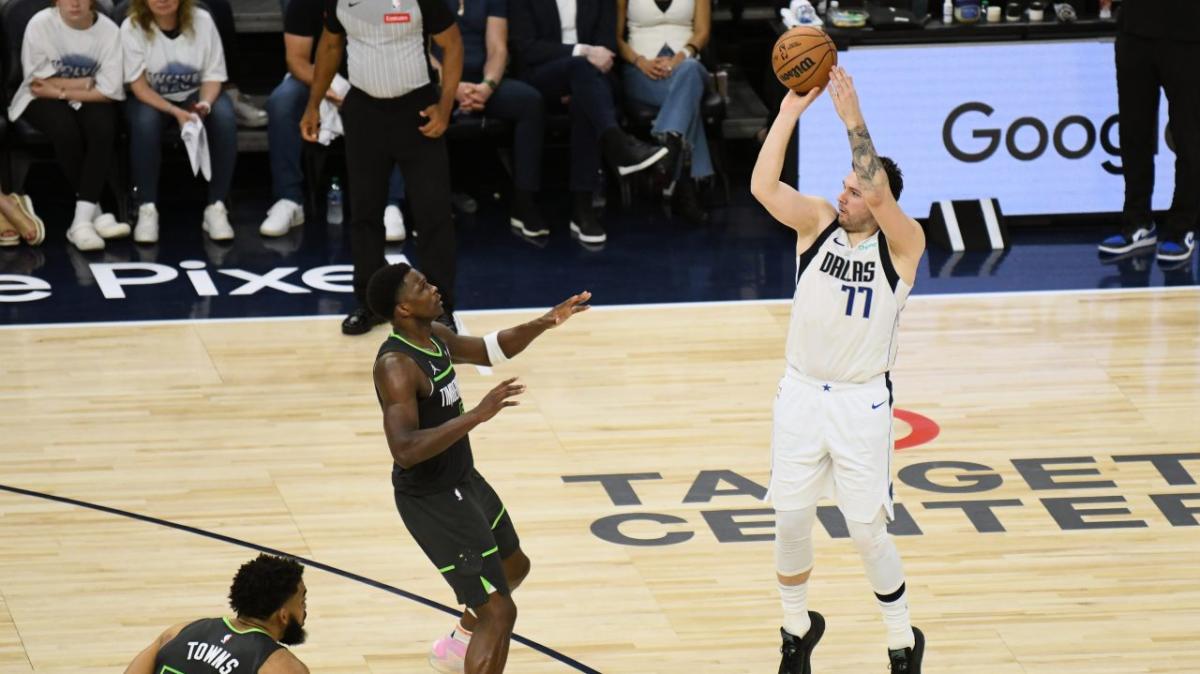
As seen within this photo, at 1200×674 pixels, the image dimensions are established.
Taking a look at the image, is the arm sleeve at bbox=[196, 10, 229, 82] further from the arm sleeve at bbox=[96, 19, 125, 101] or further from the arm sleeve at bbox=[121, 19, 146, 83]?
the arm sleeve at bbox=[96, 19, 125, 101]

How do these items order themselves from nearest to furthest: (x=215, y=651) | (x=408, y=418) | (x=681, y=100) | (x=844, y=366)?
1. (x=215, y=651)
2. (x=408, y=418)
3. (x=844, y=366)
4. (x=681, y=100)

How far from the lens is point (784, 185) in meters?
5.67

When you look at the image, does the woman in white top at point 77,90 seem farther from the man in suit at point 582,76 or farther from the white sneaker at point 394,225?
the man in suit at point 582,76

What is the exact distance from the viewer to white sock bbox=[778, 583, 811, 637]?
19.2ft

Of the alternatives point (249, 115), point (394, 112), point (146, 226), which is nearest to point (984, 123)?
point (394, 112)

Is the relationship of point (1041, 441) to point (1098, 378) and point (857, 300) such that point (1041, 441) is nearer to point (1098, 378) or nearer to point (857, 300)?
point (1098, 378)

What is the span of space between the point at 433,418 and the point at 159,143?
232 inches

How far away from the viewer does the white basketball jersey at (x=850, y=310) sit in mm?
5594

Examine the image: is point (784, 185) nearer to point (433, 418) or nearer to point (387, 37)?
point (433, 418)

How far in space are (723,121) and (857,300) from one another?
6.10 metres

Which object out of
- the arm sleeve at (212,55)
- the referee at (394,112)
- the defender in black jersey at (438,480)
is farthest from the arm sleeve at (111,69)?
the defender in black jersey at (438,480)

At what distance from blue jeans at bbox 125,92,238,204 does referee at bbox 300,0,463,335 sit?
5.50 ft

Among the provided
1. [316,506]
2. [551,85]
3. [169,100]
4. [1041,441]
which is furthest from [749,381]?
[169,100]

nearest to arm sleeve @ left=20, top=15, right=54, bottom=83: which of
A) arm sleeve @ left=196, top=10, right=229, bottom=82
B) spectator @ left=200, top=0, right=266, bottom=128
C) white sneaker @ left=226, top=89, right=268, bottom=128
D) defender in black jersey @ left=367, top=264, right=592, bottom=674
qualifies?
arm sleeve @ left=196, top=10, right=229, bottom=82
